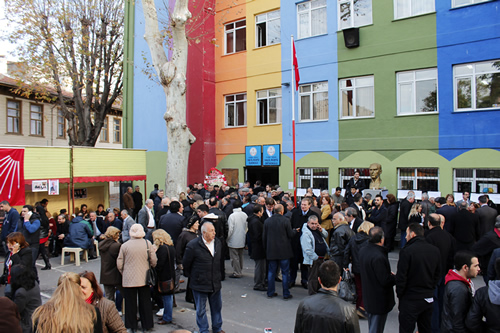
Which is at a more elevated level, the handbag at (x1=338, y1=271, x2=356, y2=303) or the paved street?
the handbag at (x1=338, y1=271, x2=356, y2=303)

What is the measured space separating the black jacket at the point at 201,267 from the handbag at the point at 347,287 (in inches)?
81.3

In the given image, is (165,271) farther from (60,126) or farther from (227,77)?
(60,126)

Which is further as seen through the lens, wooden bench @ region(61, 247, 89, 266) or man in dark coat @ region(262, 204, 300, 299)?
wooden bench @ region(61, 247, 89, 266)

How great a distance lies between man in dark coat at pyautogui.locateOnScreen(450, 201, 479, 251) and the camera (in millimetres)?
9195

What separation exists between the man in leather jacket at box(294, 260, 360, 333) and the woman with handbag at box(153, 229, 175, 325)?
3523 mm

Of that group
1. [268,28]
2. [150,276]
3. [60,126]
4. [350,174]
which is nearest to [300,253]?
[150,276]

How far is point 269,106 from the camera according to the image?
18859mm

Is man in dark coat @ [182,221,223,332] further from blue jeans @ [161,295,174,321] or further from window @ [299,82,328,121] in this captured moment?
window @ [299,82,328,121]

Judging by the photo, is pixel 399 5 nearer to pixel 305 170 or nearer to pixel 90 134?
pixel 305 170

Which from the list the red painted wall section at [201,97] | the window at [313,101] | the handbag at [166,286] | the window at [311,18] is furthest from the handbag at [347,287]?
the red painted wall section at [201,97]

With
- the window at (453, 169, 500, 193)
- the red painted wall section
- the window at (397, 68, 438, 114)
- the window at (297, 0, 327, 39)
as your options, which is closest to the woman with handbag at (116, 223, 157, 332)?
the window at (453, 169, 500, 193)

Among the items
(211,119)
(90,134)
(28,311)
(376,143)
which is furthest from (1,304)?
(90,134)

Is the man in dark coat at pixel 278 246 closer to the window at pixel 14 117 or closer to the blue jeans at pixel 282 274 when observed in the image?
the blue jeans at pixel 282 274

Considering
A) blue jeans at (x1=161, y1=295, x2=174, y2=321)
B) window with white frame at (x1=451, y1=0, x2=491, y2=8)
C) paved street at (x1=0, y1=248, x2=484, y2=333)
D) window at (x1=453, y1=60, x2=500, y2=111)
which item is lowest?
paved street at (x1=0, y1=248, x2=484, y2=333)
